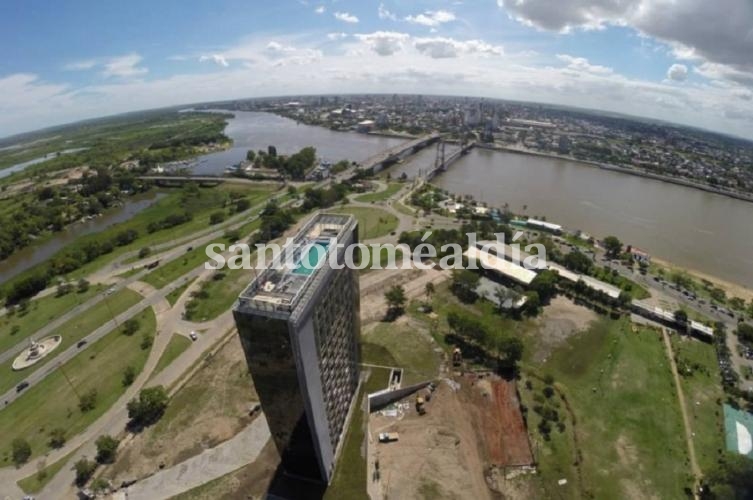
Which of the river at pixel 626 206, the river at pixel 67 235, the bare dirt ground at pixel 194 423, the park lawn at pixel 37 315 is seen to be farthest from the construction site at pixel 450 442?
the river at pixel 67 235

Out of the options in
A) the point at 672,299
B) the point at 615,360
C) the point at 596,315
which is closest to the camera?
the point at 615,360

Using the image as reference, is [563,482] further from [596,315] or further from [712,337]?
[712,337]

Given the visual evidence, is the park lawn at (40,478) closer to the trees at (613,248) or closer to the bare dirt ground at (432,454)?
the bare dirt ground at (432,454)

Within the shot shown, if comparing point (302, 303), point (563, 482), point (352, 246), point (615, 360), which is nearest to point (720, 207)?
point (615, 360)

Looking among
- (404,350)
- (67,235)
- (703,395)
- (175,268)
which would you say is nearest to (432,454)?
(404,350)

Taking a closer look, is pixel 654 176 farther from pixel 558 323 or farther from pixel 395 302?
pixel 395 302

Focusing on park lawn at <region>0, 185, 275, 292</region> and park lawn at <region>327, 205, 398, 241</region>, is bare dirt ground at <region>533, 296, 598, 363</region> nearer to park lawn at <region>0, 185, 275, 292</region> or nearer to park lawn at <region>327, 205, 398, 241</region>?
park lawn at <region>327, 205, 398, 241</region>

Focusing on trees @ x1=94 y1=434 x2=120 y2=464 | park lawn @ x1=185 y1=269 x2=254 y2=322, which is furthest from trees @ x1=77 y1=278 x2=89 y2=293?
trees @ x1=94 y1=434 x2=120 y2=464
